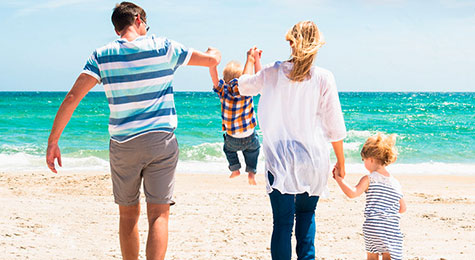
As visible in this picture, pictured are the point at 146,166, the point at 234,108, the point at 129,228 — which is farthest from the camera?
the point at 234,108

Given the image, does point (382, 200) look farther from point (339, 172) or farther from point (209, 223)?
point (209, 223)

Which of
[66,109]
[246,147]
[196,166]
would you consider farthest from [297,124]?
[196,166]

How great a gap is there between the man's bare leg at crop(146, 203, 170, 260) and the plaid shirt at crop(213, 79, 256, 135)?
1447 mm

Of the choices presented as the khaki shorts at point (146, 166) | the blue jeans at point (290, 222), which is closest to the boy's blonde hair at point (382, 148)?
the blue jeans at point (290, 222)

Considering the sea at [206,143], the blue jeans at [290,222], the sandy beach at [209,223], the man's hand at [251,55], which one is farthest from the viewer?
the sea at [206,143]

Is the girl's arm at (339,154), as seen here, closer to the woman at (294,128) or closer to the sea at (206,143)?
the woman at (294,128)

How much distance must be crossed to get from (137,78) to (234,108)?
1.58m

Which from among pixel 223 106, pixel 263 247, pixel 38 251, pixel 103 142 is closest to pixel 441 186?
pixel 263 247

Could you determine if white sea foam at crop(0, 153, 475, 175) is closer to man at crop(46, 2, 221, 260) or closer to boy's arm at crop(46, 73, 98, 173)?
man at crop(46, 2, 221, 260)

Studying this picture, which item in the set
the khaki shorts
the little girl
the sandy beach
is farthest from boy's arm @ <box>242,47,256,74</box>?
the sandy beach

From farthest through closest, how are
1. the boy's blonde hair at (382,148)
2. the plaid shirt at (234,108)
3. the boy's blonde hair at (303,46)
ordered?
the plaid shirt at (234,108), the boy's blonde hair at (382,148), the boy's blonde hair at (303,46)

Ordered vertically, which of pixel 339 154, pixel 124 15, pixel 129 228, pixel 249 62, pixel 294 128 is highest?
pixel 124 15

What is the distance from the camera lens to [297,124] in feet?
10.3

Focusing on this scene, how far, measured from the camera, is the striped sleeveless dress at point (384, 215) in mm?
3764
